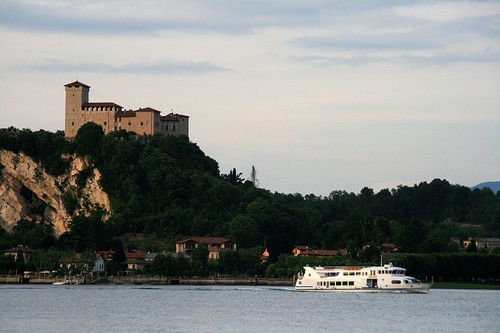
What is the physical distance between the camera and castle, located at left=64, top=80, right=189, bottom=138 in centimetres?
16725

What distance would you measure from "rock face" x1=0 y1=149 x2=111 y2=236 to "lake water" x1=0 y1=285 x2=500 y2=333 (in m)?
52.3

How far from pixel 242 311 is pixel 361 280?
28552 mm

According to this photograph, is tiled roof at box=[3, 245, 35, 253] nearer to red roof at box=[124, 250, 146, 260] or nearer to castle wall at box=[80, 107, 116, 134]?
red roof at box=[124, 250, 146, 260]

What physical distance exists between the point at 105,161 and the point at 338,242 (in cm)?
3644

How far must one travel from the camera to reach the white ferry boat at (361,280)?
4146 inches

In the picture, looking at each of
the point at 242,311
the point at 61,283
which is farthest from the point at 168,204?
the point at 242,311

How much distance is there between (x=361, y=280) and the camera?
352 feet

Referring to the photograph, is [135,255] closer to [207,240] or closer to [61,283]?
[207,240]

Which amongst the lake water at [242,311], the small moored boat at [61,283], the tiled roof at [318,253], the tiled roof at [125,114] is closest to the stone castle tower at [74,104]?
the tiled roof at [125,114]

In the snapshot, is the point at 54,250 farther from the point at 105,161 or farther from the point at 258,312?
the point at 258,312

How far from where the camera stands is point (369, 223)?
15512 centimetres

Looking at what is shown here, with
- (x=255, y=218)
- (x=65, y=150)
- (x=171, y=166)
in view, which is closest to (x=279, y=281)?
(x=255, y=218)

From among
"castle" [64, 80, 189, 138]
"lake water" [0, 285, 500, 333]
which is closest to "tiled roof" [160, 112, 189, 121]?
"castle" [64, 80, 189, 138]

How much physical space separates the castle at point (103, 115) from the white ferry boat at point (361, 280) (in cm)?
6227
